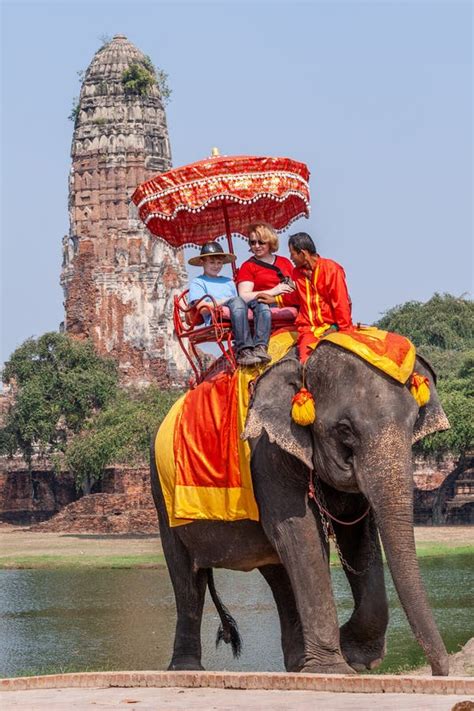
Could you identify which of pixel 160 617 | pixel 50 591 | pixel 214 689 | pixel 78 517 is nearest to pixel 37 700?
pixel 214 689

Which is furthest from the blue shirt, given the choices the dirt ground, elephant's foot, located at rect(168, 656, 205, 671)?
the dirt ground

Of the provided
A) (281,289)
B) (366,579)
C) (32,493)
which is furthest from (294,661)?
(32,493)

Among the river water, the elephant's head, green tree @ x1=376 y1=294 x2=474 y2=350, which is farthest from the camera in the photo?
green tree @ x1=376 y1=294 x2=474 y2=350

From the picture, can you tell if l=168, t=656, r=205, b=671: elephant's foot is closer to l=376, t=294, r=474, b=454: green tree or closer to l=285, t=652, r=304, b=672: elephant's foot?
l=285, t=652, r=304, b=672: elephant's foot

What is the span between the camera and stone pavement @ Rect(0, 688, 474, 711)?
7617 millimetres

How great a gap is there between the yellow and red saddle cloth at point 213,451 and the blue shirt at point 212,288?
2.29ft

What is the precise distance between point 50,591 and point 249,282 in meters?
15.6

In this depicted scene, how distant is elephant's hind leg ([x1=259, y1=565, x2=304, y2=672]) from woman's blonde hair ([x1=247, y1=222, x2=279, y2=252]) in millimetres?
2021

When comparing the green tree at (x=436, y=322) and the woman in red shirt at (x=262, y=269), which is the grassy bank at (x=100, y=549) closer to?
the woman in red shirt at (x=262, y=269)

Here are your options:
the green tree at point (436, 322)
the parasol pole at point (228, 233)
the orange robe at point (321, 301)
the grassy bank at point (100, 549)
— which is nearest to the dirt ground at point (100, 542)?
the grassy bank at point (100, 549)

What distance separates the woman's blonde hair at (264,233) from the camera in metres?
11.2

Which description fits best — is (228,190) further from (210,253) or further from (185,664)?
(185,664)

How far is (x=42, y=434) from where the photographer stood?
54281mm

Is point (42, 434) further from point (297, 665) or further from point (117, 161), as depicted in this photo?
point (297, 665)
